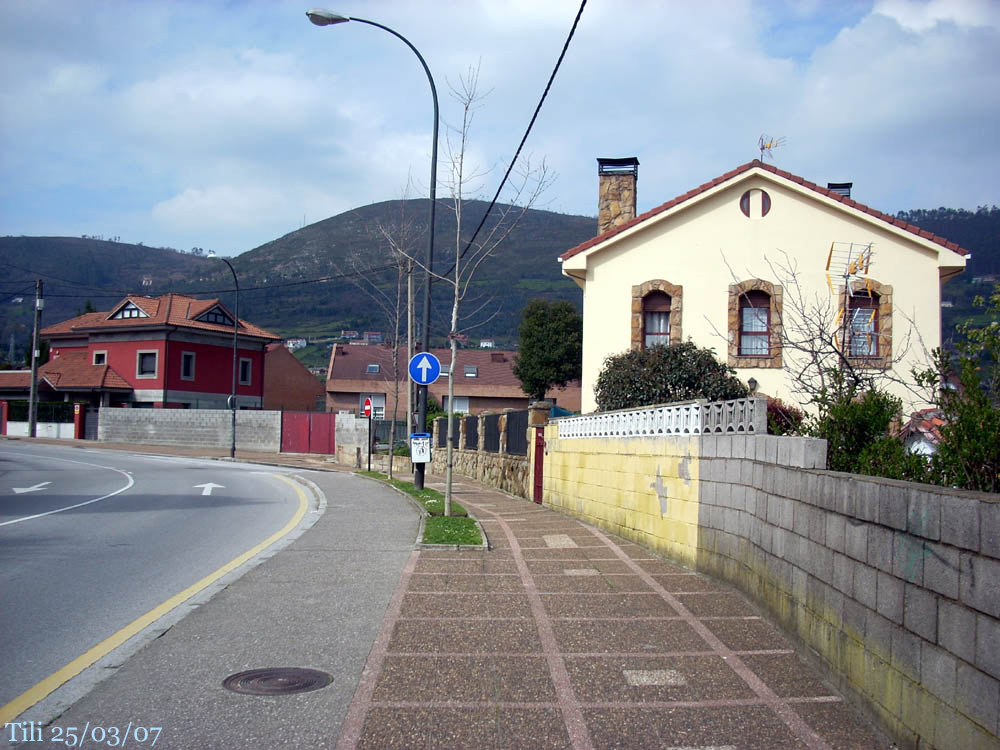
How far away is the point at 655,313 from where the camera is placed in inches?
843

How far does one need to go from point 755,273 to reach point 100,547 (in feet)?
49.4

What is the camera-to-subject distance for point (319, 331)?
6068 inches

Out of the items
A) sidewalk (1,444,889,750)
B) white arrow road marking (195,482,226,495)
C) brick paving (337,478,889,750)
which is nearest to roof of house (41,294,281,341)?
white arrow road marking (195,482,226,495)

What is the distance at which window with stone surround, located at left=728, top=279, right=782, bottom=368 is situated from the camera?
20406 millimetres

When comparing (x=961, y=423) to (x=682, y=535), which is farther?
(x=682, y=535)

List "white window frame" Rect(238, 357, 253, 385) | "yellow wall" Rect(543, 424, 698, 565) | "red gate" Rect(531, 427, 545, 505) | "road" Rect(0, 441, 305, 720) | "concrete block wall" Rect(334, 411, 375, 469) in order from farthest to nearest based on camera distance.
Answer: "white window frame" Rect(238, 357, 253, 385) < "concrete block wall" Rect(334, 411, 375, 469) < "red gate" Rect(531, 427, 545, 505) < "yellow wall" Rect(543, 424, 698, 565) < "road" Rect(0, 441, 305, 720)

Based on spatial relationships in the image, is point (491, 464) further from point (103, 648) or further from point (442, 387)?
point (442, 387)

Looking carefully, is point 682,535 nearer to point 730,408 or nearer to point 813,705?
point 730,408

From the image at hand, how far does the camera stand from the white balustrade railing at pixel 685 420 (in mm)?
8844

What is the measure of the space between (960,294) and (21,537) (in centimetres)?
4187

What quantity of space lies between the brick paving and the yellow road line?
1832 mm

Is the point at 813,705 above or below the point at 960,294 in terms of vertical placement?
below

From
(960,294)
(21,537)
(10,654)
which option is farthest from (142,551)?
(960,294)

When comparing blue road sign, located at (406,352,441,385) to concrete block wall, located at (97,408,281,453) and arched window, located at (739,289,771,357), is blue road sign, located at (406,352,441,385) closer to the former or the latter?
arched window, located at (739,289,771,357)
